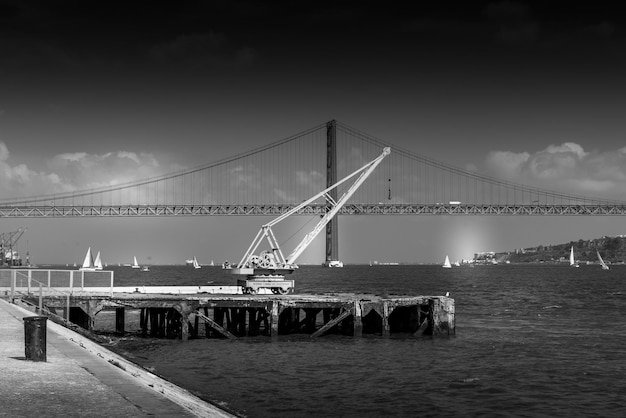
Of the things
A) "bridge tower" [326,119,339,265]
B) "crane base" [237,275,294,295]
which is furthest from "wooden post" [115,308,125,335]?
"bridge tower" [326,119,339,265]

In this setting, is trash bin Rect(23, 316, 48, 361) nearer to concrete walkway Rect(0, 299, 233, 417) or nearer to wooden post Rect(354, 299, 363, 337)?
concrete walkway Rect(0, 299, 233, 417)

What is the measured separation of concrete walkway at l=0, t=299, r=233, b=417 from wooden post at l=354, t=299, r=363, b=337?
2002cm

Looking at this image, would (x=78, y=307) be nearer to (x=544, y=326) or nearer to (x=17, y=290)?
(x=17, y=290)

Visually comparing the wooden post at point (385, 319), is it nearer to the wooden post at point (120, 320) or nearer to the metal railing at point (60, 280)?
the wooden post at point (120, 320)

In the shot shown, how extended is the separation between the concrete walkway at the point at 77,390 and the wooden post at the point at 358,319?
20.0 meters

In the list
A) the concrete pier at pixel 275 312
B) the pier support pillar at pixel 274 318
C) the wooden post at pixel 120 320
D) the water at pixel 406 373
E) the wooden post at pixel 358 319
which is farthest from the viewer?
the wooden post at pixel 120 320

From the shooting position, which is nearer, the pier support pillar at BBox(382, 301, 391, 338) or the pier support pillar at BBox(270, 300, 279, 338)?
the pier support pillar at BBox(270, 300, 279, 338)


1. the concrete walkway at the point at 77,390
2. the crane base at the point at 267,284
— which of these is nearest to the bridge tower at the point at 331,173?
the crane base at the point at 267,284

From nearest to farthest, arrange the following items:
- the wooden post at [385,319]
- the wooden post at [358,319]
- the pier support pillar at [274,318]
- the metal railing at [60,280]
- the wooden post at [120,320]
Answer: the pier support pillar at [274,318] → the wooden post at [358,319] → the wooden post at [385,319] → the metal railing at [60,280] → the wooden post at [120,320]

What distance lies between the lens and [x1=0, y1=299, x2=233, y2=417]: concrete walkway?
38.4ft

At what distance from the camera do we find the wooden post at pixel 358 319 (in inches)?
1492

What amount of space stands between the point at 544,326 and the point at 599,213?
128098 mm

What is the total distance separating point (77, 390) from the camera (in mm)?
13391

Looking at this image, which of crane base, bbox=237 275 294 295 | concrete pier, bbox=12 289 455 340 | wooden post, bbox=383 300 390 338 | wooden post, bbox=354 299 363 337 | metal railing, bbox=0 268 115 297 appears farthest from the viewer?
crane base, bbox=237 275 294 295
